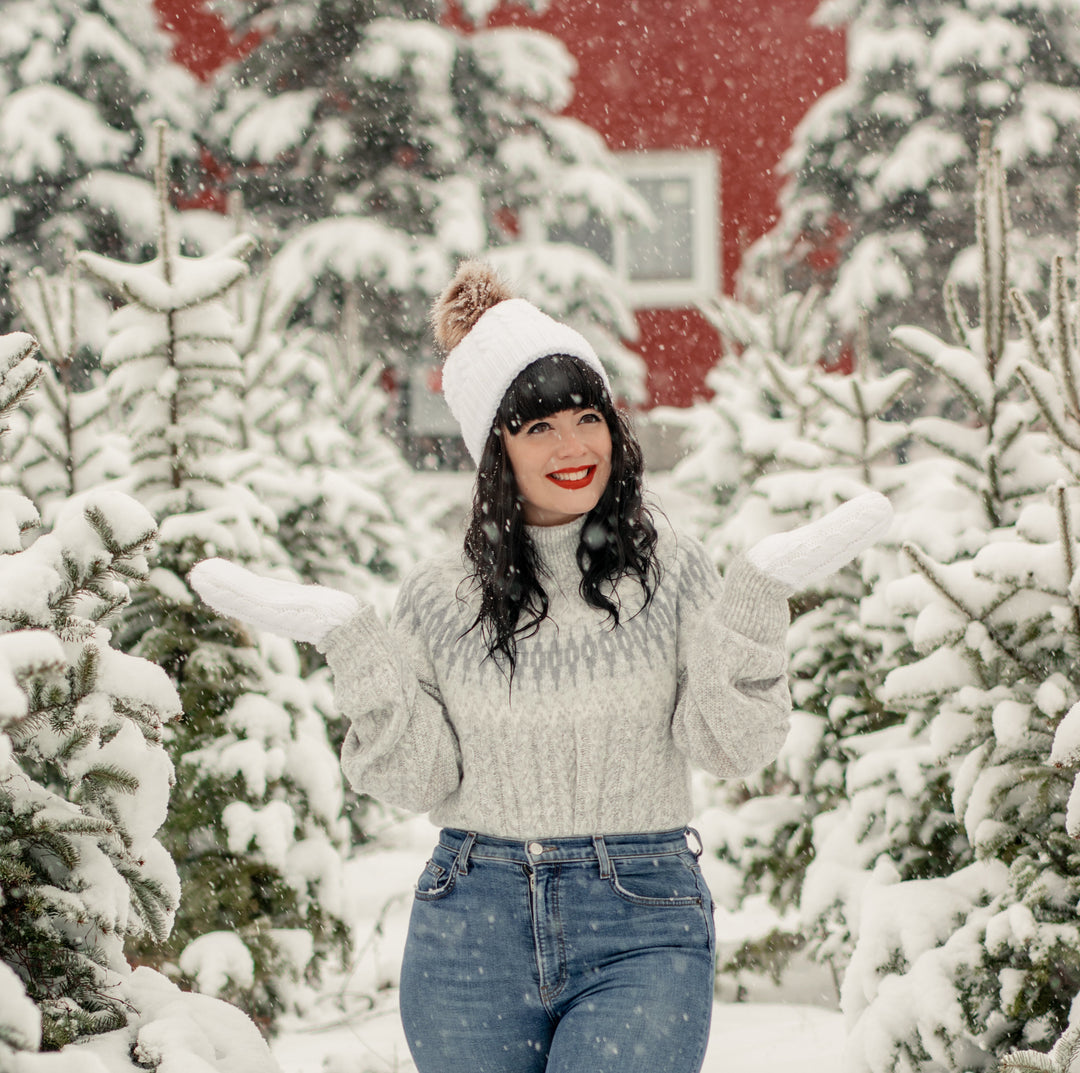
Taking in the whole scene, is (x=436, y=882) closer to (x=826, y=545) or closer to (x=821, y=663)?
(x=826, y=545)

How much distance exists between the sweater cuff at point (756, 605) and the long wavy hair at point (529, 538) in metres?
0.22

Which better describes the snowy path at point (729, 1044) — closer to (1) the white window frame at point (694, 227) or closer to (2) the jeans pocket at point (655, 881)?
(2) the jeans pocket at point (655, 881)

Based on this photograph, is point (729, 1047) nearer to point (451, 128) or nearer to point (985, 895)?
point (985, 895)

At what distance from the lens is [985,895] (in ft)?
10.1

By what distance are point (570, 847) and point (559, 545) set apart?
0.57 metres

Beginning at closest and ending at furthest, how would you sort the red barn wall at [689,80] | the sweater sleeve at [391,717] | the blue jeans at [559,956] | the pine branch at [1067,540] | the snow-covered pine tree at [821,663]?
the blue jeans at [559,956] → the sweater sleeve at [391,717] → the pine branch at [1067,540] → the snow-covered pine tree at [821,663] → the red barn wall at [689,80]

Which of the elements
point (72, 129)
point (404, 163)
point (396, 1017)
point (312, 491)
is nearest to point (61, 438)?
point (312, 491)

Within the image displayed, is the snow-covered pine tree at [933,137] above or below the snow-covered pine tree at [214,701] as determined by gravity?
above

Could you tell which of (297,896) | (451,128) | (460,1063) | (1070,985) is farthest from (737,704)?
(451,128)

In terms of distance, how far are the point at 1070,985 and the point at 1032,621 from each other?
84 centimetres

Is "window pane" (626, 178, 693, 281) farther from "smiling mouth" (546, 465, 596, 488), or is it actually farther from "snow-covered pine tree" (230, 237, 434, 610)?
"smiling mouth" (546, 465, 596, 488)

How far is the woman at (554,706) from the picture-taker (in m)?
2.11

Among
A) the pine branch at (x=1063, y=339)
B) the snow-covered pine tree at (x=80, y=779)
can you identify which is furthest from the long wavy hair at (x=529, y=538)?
the pine branch at (x=1063, y=339)

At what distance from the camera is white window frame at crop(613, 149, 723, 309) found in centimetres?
1655
